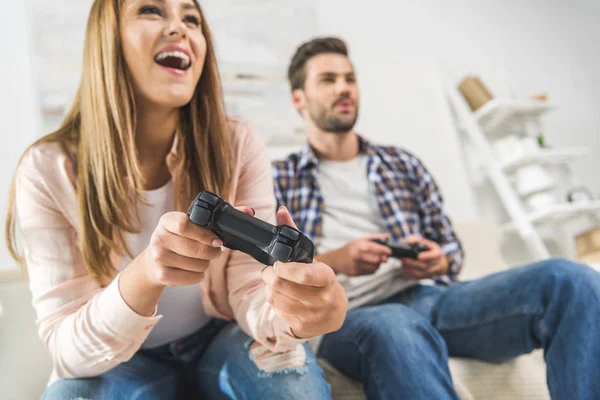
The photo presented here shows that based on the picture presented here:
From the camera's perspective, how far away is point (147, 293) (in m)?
0.57

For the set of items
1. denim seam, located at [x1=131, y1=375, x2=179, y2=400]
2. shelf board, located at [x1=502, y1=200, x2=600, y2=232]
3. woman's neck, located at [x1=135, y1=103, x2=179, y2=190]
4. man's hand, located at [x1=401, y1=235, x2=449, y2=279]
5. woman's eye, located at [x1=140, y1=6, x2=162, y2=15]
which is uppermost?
woman's eye, located at [x1=140, y1=6, x2=162, y2=15]

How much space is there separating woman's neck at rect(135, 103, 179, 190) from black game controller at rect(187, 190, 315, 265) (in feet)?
1.12

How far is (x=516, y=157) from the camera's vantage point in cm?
192

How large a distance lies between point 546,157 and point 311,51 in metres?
1.11

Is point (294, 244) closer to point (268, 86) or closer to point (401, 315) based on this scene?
point (401, 315)

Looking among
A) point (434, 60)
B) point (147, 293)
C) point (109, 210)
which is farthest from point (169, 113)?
point (434, 60)

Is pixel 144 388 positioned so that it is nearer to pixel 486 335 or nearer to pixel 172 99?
pixel 172 99

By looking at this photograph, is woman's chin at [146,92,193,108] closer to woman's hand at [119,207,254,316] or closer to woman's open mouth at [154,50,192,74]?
woman's open mouth at [154,50,192,74]

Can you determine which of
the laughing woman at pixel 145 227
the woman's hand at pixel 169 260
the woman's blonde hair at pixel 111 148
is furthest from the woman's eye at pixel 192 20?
the woman's hand at pixel 169 260

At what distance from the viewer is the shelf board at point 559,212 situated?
1819mm

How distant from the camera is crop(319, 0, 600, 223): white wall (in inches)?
79.3

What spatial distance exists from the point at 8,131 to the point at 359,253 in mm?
1187

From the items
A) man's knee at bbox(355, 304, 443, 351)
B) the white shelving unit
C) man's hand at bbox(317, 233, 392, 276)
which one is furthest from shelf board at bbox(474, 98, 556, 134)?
man's knee at bbox(355, 304, 443, 351)

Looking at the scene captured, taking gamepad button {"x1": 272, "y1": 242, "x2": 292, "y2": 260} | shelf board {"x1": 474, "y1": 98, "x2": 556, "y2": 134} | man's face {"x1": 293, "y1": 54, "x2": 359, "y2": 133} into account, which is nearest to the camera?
gamepad button {"x1": 272, "y1": 242, "x2": 292, "y2": 260}
